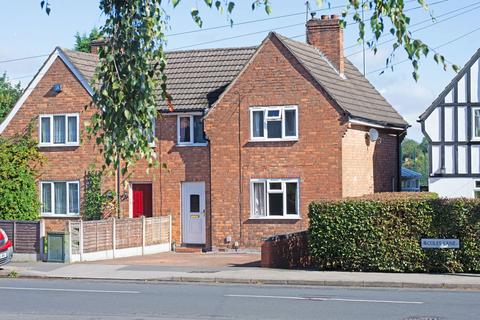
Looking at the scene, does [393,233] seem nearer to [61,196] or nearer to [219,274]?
[219,274]

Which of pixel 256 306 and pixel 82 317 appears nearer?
pixel 82 317

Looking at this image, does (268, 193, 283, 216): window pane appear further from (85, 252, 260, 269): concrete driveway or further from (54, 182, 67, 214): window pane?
(54, 182, 67, 214): window pane

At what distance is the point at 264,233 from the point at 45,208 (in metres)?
8.95

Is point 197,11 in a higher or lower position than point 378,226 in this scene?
higher

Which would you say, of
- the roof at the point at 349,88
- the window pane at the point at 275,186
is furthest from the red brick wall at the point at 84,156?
the roof at the point at 349,88

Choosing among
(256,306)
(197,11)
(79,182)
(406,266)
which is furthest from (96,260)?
(197,11)

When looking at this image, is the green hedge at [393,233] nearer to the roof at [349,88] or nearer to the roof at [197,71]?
the roof at [349,88]

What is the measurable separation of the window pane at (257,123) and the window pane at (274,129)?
1.01ft

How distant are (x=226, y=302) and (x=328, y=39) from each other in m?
18.9

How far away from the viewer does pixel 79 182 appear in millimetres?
33031

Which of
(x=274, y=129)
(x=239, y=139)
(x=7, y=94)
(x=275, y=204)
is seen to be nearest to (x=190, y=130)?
(x=239, y=139)

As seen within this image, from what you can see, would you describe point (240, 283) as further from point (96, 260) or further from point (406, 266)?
point (96, 260)

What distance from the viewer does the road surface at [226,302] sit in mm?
15094

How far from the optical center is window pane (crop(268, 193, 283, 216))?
30.2 metres
